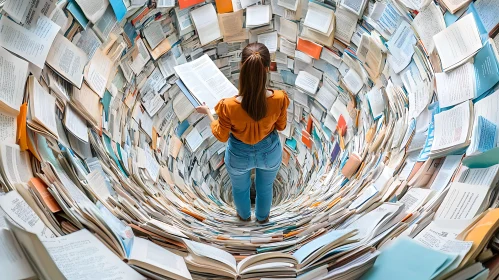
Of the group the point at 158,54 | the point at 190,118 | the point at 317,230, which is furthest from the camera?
the point at 190,118

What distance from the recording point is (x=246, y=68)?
4.21 feet

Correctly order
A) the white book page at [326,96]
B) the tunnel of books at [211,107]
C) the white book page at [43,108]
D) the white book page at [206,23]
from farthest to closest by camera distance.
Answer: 1. the white book page at [326,96]
2. the white book page at [206,23]
3. the white book page at [43,108]
4. the tunnel of books at [211,107]

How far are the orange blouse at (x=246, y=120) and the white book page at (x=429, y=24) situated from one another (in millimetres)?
577

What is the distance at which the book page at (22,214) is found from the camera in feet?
2.93

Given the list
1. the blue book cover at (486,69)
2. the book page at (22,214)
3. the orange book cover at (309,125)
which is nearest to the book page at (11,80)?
the book page at (22,214)

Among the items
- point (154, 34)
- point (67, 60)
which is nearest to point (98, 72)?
→ point (67, 60)

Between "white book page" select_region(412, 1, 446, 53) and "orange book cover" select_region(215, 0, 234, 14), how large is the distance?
1023 mm

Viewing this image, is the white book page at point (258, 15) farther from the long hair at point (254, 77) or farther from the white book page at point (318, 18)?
the long hair at point (254, 77)

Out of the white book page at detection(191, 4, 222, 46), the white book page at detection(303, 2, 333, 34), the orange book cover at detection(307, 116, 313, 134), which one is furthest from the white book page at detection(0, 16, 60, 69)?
the orange book cover at detection(307, 116, 313, 134)

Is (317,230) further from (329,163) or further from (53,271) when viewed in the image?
(329,163)

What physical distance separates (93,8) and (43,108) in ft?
1.88

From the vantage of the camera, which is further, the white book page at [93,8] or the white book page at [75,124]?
the white book page at [93,8]

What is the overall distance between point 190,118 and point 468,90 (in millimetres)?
1690

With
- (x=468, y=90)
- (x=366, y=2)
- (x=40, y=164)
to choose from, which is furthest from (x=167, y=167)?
(x=468, y=90)
